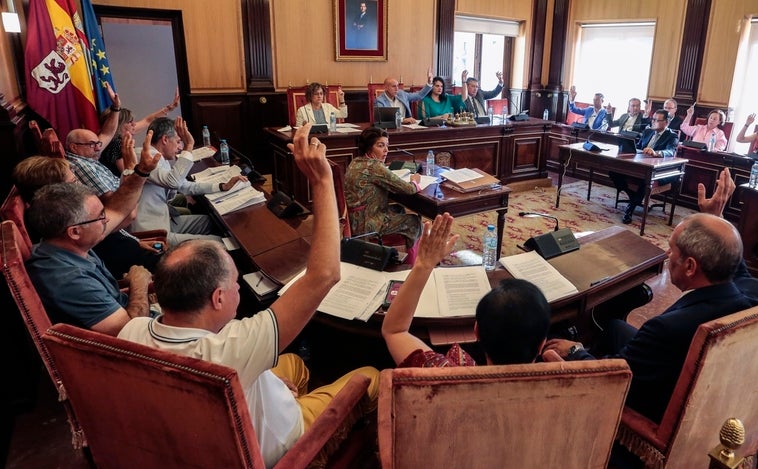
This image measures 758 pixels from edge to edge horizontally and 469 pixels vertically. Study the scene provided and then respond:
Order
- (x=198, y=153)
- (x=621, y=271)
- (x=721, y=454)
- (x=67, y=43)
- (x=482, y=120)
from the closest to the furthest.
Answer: (x=721, y=454) → (x=621, y=271) → (x=67, y=43) → (x=198, y=153) → (x=482, y=120)

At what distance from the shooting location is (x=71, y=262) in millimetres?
1683

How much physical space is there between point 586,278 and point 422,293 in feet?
2.31

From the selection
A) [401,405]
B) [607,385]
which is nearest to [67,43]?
[401,405]

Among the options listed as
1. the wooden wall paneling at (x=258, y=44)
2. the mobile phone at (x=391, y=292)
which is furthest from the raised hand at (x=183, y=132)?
the wooden wall paneling at (x=258, y=44)

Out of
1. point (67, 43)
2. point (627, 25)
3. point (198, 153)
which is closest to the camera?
point (67, 43)

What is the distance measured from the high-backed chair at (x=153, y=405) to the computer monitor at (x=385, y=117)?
4.45m

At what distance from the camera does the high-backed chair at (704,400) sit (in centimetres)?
129

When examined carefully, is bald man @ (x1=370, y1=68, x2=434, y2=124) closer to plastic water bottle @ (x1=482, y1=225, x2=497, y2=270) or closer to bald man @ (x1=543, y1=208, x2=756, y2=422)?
plastic water bottle @ (x1=482, y1=225, x2=497, y2=270)

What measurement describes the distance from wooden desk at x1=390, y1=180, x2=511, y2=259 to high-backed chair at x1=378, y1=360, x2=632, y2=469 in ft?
7.95

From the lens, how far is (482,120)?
5945mm

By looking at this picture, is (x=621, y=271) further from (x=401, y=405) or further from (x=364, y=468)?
(x=401, y=405)

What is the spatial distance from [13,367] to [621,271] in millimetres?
2648

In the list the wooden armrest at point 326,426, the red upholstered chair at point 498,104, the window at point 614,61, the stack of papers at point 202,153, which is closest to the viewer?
the wooden armrest at point 326,426

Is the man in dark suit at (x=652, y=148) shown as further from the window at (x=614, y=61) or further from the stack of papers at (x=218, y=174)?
the stack of papers at (x=218, y=174)
